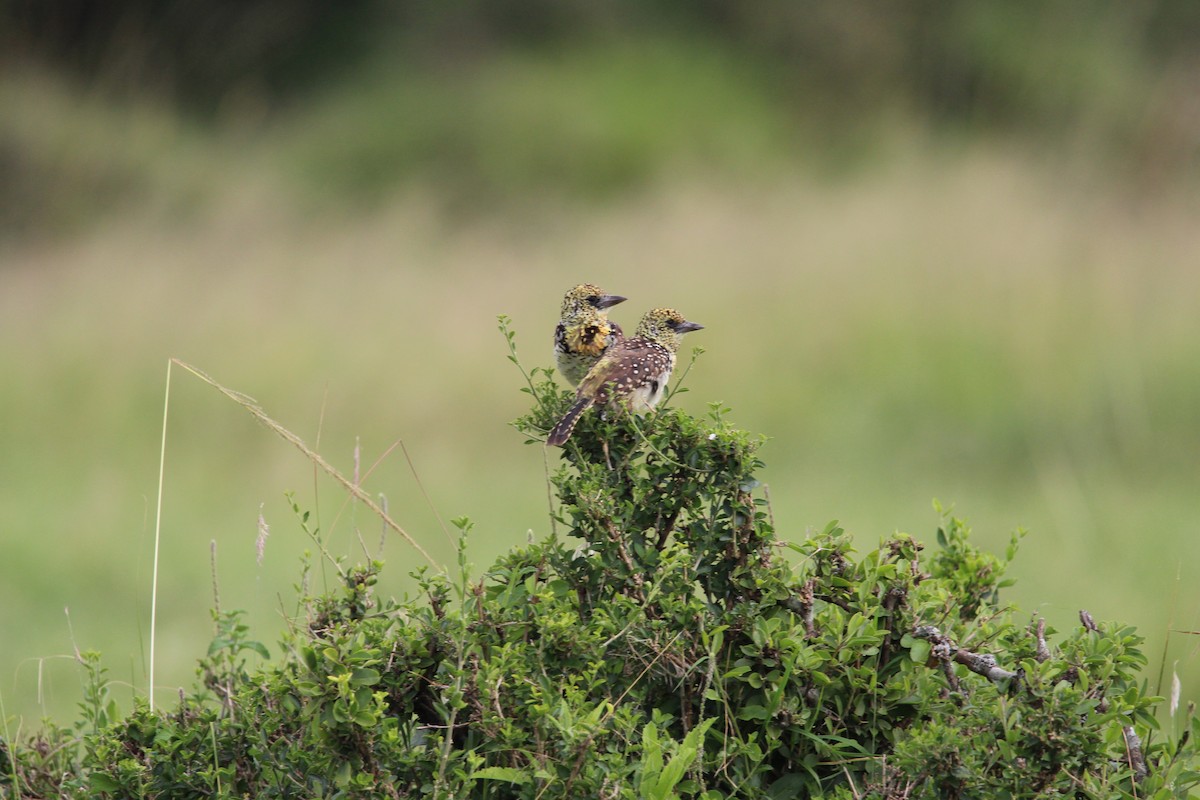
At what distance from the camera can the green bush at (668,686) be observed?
7.98 feet

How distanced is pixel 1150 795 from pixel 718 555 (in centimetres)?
92

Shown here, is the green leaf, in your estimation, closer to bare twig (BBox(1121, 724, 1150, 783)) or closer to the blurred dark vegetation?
bare twig (BBox(1121, 724, 1150, 783))

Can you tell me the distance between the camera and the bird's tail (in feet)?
9.71

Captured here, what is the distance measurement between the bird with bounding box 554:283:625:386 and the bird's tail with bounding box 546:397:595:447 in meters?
0.94

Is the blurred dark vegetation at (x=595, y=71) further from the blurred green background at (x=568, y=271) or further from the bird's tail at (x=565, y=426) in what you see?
the bird's tail at (x=565, y=426)

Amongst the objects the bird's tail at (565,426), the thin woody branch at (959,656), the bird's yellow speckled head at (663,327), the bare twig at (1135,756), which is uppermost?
the bird's yellow speckled head at (663,327)

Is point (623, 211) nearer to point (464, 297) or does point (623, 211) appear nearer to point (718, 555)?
point (464, 297)

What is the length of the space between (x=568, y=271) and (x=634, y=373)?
31.5ft

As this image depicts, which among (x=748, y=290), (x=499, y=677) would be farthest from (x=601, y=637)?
(x=748, y=290)

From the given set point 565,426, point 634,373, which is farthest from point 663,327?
point 565,426

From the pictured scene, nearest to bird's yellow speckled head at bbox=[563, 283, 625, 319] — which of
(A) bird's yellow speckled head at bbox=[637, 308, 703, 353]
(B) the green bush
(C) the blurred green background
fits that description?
(A) bird's yellow speckled head at bbox=[637, 308, 703, 353]

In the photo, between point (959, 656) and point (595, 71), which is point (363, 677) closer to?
point (959, 656)

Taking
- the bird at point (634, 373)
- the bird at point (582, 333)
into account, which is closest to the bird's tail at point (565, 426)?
the bird at point (634, 373)

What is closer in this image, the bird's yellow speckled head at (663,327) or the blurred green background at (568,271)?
the bird's yellow speckled head at (663,327)
